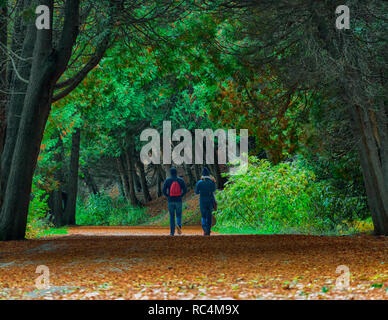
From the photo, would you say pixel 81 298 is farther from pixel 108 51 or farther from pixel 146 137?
pixel 146 137

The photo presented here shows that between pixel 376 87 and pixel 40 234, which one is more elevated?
pixel 376 87

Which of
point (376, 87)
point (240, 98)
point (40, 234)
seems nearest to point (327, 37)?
point (376, 87)

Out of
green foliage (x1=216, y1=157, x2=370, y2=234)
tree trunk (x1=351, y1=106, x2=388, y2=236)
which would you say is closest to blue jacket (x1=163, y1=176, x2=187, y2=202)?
green foliage (x1=216, y1=157, x2=370, y2=234)

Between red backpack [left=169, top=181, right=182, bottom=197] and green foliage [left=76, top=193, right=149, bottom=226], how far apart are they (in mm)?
19405

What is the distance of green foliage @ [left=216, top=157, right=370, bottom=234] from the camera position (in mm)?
17250

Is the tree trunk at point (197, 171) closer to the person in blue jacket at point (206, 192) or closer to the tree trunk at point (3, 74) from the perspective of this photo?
the person in blue jacket at point (206, 192)

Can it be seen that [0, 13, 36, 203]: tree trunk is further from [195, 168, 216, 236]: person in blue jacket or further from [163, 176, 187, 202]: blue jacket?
[195, 168, 216, 236]: person in blue jacket

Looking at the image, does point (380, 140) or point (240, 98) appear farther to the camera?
point (240, 98)

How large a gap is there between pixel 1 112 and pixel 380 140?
9371 mm

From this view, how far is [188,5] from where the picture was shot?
43.2ft

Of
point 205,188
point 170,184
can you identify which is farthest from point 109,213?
point 205,188

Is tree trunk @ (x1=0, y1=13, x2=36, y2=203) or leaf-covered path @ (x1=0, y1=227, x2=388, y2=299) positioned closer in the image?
leaf-covered path @ (x1=0, y1=227, x2=388, y2=299)

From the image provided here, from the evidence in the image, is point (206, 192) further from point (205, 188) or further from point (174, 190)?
point (174, 190)

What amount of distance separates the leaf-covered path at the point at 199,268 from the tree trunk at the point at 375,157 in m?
0.99
